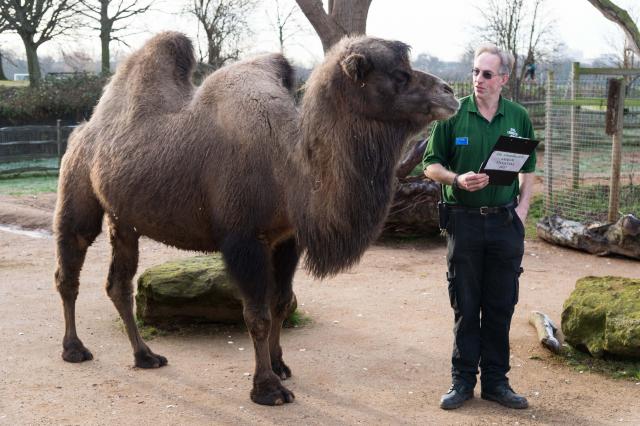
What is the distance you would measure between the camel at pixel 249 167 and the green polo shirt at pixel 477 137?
1.33 feet

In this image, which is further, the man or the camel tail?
the camel tail

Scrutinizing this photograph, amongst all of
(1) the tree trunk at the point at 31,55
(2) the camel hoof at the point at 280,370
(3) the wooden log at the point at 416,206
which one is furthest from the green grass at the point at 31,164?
(2) the camel hoof at the point at 280,370

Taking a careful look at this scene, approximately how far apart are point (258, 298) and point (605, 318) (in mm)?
2554

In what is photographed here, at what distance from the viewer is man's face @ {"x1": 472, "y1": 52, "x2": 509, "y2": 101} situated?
181 inches

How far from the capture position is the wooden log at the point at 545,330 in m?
5.91

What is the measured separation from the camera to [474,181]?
14.6ft

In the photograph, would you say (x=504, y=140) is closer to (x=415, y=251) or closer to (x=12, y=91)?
(x=415, y=251)

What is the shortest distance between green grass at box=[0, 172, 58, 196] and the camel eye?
12761mm

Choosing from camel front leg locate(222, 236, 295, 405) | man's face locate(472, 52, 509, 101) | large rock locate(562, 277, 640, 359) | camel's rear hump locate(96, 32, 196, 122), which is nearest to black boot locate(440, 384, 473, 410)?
camel front leg locate(222, 236, 295, 405)

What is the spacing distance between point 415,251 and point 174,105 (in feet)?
17.1

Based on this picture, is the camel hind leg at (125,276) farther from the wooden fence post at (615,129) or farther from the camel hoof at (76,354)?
the wooden fence post at (615,129)

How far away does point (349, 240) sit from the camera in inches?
183

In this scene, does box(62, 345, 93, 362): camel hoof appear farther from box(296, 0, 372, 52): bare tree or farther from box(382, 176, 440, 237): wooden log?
box(296, 0, 372, 52): bare tree

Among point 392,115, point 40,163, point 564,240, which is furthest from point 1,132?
point 392,115
